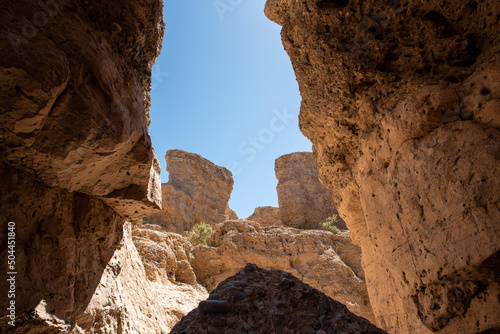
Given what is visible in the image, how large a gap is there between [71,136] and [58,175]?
0.66 meters

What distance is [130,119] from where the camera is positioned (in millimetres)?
3668

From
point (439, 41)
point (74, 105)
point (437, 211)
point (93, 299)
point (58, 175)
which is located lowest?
point (93, 299)

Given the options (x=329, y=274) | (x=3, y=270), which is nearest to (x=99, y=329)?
(x=3, y=270)

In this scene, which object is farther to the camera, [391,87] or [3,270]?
[391,87]

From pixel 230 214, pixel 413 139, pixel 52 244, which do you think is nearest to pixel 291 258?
pixel 413 139

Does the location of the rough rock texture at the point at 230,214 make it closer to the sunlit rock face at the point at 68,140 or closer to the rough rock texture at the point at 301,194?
the rough rock texture at the point at 301,194

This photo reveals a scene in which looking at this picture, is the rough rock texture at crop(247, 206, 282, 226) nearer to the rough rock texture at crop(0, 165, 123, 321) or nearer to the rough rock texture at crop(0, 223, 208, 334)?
the rough rock texture at crop(0, 223, 208, 334)

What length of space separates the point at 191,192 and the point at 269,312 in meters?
21.4

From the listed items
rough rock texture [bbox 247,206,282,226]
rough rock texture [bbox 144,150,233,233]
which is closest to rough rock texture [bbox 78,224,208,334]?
rough rock texture [bbox 144,150,233,233]

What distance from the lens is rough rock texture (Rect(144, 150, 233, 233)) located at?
69.0ft

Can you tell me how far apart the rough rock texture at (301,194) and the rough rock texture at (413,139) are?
14.6m

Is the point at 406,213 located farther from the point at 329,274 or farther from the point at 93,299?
the point at 329,274

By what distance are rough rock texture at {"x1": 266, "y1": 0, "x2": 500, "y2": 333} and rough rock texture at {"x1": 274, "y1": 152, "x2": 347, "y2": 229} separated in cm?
1464

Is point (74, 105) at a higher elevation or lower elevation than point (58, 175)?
higher
